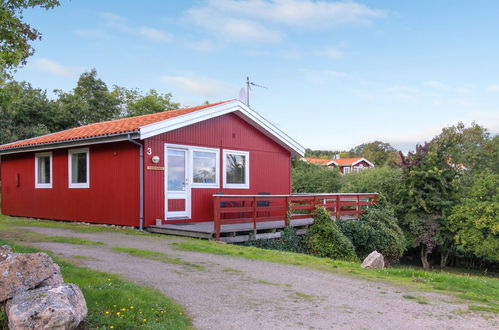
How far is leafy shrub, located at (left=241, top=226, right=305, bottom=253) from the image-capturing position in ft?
38.6

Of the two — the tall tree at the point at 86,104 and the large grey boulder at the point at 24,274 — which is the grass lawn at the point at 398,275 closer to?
the large grey boulder at the point at 24,274

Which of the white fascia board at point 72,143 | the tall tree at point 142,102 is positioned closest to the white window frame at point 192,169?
the white fascia board at point 72,143

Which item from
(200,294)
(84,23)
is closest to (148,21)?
→ (84,23)

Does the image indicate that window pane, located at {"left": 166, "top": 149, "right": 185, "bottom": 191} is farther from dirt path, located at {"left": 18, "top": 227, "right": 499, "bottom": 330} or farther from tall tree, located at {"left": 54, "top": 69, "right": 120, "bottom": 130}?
tall tree, located at {"left": 54, "top": 69, "right": 120, "bottom": 130}

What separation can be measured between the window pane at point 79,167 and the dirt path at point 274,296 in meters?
5.77

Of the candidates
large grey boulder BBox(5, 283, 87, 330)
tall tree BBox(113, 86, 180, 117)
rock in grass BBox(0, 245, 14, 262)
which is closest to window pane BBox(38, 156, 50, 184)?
rock in grass BBox(0, 245, 14, 262)

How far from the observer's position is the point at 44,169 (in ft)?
51.6

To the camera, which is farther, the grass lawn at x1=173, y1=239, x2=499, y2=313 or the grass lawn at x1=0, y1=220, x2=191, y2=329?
the grass lawn at x1=173, y1=239, x2=499, y2=313

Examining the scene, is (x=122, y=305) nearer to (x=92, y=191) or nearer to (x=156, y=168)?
(x=156, y=168)

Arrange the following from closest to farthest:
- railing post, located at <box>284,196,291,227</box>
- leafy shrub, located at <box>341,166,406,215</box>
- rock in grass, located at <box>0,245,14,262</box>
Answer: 1. rock in grass, located at <box>0,245,14,262</box>
2. railing post, located at <box>284,196,291,227</box>
3. leafy shrub, located at <box>341,166,406,215</box>

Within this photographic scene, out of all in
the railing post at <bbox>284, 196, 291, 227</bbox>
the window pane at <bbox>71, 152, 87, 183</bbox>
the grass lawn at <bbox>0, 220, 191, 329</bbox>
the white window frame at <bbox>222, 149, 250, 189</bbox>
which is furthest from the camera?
the white window frame at <bbox>222, 149, 250, 189</bbox>

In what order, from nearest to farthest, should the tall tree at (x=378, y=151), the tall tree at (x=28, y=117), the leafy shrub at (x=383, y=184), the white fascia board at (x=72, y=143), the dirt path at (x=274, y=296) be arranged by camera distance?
the dirt path at (x=274, y=296), the white fascia board at (x=72, y=143), the leafy shrub at (x=383, y=184), the tall tree at (x=28, y=117), the tall tree at (x=378, y=151)

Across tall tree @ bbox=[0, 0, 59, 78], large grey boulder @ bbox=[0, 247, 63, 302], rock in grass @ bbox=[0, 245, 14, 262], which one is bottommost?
large grey boulder @ bbox=[0, 247, 63, 302]

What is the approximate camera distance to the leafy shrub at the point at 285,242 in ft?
38.6
